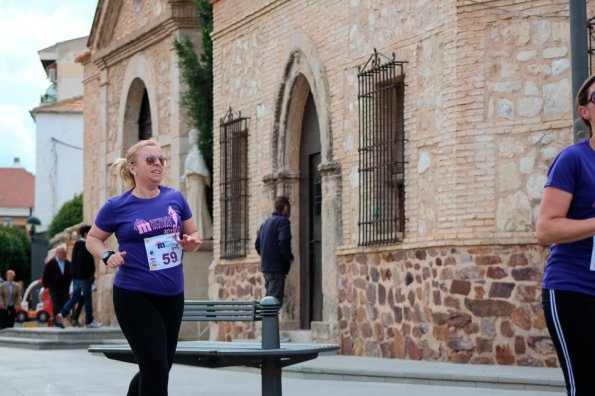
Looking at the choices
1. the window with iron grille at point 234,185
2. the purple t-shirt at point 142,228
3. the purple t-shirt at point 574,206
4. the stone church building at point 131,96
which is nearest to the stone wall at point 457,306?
the window with iron grille at point 234,185

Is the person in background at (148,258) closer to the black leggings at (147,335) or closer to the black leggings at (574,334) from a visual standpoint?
the black leggings at (147,335)

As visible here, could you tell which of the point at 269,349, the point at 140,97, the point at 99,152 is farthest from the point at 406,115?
the point at 99,152

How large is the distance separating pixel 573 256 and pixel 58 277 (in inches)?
828

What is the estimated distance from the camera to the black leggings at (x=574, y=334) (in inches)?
226

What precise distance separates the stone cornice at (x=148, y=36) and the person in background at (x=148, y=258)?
61.2 ft

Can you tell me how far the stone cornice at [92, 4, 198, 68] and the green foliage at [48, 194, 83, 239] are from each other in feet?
84.6

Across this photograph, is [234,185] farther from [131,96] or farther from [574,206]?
[574,206]

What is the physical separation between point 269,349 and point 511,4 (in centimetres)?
736

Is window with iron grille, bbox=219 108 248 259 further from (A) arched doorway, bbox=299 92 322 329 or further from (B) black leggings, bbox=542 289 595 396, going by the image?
(B) black leggings, bbox=542 289 595 396

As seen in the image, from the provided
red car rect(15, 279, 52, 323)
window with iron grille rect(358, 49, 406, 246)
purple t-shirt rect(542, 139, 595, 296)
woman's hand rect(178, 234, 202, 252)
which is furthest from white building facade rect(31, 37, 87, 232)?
purple t-shirt rect(542, 139, 595, 296)

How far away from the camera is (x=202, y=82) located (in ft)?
86.0

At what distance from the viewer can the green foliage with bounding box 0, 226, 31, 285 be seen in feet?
234

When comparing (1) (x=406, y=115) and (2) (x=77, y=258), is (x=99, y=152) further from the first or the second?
(1) (x=406, y=115)

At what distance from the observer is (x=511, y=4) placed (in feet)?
51.8
